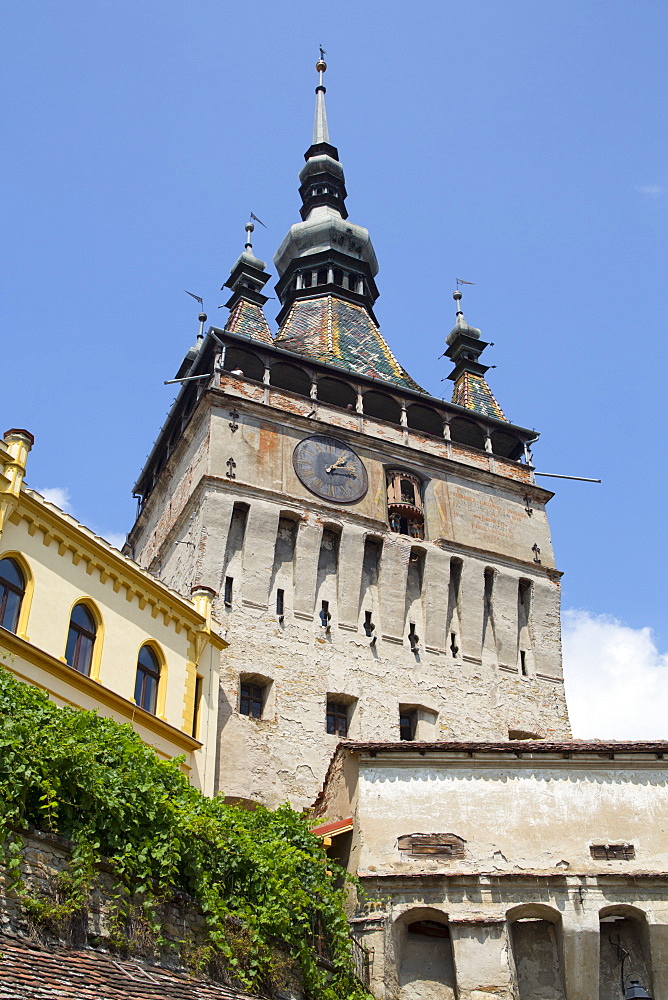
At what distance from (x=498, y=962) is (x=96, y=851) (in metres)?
6.00

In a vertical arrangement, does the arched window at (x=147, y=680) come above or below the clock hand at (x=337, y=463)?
below

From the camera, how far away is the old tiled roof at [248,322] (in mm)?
30156

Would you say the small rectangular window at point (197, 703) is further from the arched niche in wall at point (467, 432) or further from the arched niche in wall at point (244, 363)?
the arched niche in wall at point (467, 432)

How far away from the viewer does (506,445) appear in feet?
105

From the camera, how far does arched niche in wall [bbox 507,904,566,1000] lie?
570 inches

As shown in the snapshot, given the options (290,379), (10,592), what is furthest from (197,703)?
(290,379)

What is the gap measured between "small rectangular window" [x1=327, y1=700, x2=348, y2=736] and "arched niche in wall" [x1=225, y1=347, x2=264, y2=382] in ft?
29.5

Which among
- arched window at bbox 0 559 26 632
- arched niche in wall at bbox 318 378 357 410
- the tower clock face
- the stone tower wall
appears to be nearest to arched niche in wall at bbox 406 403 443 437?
the stone tower wall

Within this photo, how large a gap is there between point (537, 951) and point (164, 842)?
5.93 meters

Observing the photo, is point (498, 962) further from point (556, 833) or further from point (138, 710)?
point (138, 710)

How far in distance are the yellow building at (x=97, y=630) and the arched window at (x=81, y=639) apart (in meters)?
0.02

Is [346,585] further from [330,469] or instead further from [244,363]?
[244,363]

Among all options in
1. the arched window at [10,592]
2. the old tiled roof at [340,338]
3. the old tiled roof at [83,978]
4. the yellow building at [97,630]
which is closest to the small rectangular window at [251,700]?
the yellow building at [97,630]

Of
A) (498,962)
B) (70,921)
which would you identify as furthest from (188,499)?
(70,921)
